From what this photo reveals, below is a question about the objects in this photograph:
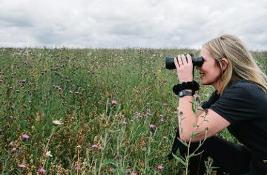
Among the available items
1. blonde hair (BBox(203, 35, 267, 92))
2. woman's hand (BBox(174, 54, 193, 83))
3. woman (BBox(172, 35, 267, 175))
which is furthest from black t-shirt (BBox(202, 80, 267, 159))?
woman's hand (BBox(174, 54, 193, 83))

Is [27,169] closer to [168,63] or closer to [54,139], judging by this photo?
[54,139]

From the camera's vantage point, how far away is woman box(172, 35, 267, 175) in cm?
301

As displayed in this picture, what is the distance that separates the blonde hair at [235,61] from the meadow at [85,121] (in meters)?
0.31

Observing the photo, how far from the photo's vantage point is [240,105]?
9.91 feet

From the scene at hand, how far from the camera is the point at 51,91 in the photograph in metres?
4.94

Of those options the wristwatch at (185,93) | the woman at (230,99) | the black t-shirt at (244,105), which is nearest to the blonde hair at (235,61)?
the woman at (230,99)

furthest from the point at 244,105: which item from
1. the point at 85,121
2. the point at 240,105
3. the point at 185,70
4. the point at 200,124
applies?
the point at 85,121

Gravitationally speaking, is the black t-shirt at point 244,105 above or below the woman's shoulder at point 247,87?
below

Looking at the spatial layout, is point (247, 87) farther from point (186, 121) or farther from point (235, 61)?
point (186, 121)

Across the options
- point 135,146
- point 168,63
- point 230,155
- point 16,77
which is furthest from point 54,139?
point 16,77

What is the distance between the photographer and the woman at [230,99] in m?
3.01

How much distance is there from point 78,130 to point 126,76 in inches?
110

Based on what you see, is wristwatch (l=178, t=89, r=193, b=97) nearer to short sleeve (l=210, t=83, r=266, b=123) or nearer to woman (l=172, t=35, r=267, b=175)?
woman (l=172, t=35, r=267, b=175)

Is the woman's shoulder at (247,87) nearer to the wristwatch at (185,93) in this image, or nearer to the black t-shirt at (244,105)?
the black t-shirt at (244,105)
